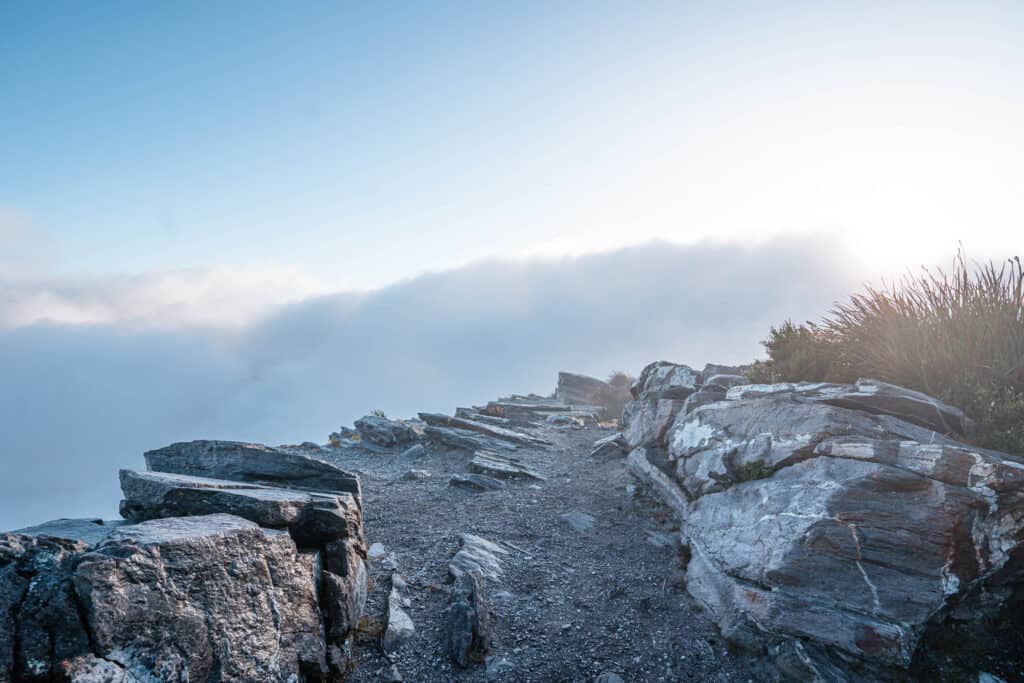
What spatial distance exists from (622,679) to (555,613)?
5.40 feet

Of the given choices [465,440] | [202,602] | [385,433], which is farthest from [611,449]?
[202,602]

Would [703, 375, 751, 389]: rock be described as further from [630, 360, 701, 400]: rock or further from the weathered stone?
the weathered stone

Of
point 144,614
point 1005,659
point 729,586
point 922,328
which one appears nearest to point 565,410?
point 922,328

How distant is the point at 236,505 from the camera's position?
740 centimetres

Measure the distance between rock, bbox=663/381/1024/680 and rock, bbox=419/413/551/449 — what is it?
440 inches

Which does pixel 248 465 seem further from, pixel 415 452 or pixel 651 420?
pixel 651 420

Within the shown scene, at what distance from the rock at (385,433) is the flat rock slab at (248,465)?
11002mm

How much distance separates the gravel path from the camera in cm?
798

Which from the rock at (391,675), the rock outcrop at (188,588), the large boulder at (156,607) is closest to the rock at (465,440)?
the rock outcrop at (188,588)

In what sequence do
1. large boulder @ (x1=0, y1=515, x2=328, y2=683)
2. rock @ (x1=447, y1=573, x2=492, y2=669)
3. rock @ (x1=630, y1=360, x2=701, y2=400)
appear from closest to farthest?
large boulder @ (x1=0, y1=515, x2=328, y2=683), rock @ (x1=447, y1=573, x2=492, y2=669), rock @ (x1=630, y1=360, x2=701, y2=400)

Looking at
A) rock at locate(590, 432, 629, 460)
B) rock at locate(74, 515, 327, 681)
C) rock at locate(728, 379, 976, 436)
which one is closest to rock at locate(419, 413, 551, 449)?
rock at locate(590, 432, 629, 460)

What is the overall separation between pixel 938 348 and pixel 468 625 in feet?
37.6

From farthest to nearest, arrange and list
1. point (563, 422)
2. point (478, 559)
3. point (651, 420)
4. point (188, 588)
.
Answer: point (563, 422)
point (651, 420)
point (478, 559)
point (188, 588)

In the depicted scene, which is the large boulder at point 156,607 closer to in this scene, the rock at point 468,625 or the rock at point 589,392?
the rock at point 468,625
